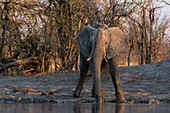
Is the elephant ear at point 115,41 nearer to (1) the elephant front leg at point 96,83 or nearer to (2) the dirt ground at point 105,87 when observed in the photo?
(1) the elephant front leg at point 96,83

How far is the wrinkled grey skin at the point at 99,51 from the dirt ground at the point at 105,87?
2.57 ft

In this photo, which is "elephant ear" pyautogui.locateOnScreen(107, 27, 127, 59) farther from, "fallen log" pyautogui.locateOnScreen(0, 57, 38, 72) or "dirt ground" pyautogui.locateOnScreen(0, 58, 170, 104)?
"fallen log" pyautogui.locateOnScreen(0, 57, 38, 72)

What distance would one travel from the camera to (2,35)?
22.0 m

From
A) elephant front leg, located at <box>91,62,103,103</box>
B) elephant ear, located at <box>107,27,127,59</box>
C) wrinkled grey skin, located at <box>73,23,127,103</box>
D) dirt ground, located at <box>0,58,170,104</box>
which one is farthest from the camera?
dirt ground, located at <box>0,58,170,104</box>

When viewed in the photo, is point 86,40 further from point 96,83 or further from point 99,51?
point 96,83

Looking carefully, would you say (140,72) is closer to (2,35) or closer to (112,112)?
(112,112)

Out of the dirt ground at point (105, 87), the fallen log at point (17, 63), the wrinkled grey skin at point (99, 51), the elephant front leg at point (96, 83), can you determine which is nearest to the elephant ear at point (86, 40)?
the wrinkled grey skin at point (99, 51)

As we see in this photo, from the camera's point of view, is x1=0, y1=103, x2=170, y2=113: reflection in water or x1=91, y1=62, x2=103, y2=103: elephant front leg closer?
x1=0, y1=103, x2=170, y2=113: reflection in water

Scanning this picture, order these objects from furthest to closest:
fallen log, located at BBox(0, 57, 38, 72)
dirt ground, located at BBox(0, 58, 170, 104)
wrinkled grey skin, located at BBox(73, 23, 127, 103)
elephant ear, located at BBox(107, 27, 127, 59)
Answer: fallen log, located at BBox(0, 57, 38, 72)
dirt ground, located at BBox(0, 58, 170, 104)
elephant ear, located at BBox(107, 27, 127, 59)
wrinkled grey skin, located at BBox(73, 23, 127, 103)

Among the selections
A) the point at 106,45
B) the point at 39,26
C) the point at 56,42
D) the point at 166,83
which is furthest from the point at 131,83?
the point at 39,26

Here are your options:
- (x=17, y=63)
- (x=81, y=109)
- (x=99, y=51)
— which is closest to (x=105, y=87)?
(x=99, y=51)

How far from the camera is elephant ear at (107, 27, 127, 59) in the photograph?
27.7 ft

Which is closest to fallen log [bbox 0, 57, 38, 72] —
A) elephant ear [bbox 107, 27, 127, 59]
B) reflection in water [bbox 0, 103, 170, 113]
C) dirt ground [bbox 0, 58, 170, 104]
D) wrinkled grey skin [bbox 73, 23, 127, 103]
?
dirt ground [bbox 0, 58, 170, 104]

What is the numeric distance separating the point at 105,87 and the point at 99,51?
4.62 m
